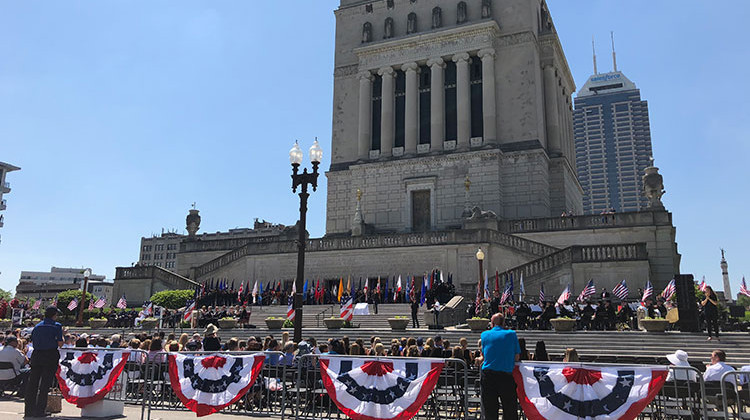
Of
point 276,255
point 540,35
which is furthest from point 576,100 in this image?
point 276,255

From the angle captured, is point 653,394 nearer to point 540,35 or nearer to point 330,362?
point 330,362

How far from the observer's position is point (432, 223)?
48.8m

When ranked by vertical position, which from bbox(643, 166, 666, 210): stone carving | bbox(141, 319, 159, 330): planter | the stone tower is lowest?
bbox(141, 319, 159, 330): planter

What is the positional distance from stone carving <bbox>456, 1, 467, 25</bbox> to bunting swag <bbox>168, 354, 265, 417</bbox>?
46245mm

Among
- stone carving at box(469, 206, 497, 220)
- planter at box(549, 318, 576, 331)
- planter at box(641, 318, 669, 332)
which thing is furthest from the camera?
stone carving at box(469, 206, 497, 220)

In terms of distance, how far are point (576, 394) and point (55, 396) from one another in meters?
9.46

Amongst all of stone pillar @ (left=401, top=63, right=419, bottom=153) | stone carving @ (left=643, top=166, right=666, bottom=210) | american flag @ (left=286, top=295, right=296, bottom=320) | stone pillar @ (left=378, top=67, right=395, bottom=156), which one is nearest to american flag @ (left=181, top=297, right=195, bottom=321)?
american flag @ (left=286, top=295, right=296, bottom=320)

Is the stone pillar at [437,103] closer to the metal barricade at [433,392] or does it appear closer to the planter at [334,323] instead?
the planter at [334,323]

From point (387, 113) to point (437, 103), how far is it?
4.56m

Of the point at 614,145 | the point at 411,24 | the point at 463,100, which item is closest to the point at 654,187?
the point at 463,100

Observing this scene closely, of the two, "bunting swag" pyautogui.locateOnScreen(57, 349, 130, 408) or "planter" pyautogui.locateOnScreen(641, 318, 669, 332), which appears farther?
"planter" pyautogui.locateOnScreen(641, 318, 669, 332)

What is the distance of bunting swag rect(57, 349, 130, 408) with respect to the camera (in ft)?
37.0

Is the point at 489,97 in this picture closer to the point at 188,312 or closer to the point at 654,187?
the point at 654,187

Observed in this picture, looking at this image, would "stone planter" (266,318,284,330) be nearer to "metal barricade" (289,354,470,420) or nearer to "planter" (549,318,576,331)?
"planter" (549,318,576,331)
